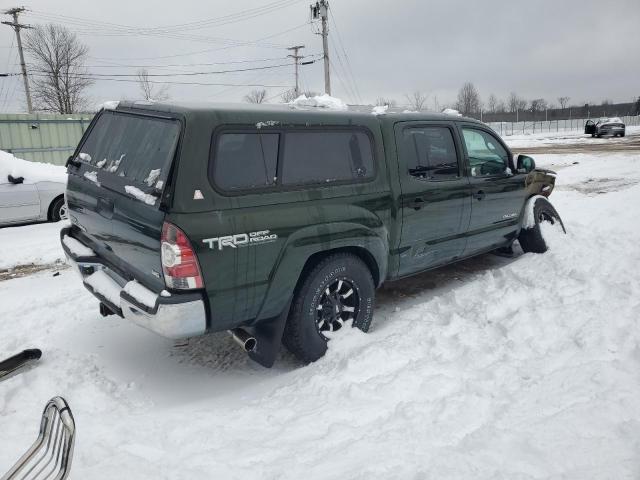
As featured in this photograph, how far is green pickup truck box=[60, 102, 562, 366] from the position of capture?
313 cm

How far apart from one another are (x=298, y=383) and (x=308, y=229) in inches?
43.8

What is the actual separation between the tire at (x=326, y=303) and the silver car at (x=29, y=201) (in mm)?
7155

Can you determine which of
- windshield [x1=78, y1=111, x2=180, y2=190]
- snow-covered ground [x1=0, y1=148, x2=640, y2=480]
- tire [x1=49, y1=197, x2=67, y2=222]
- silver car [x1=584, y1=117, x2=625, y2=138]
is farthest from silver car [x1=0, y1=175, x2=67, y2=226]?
silver car [x1=584, y1=117, x2=625, y2=138]

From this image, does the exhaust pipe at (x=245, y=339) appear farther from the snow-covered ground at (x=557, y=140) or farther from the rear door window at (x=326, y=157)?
the snow-covered ground at (x=557, y=140)

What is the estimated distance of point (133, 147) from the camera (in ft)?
11.9

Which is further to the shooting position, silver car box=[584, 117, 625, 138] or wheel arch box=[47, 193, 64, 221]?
silver car box=[584, 117, 625, 138]

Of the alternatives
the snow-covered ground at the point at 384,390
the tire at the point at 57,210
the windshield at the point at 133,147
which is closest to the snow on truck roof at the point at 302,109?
the windshield at the point at 133,147

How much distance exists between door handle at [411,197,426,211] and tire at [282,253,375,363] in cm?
75

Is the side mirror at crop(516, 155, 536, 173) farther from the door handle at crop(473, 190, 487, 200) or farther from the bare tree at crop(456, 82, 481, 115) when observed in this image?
the bare tree at crop(456, 82, 481, 115)

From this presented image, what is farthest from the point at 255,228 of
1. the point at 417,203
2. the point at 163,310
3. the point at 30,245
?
the point at 30,245

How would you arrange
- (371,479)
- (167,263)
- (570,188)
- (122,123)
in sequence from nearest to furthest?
(371,479) < (167,263) < (122,123) < (570,188)

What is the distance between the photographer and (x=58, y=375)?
3.66 m

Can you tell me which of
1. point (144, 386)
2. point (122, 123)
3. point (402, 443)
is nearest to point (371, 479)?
point (402, 443)

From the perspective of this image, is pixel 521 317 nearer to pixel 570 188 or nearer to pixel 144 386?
pixel 144 386
